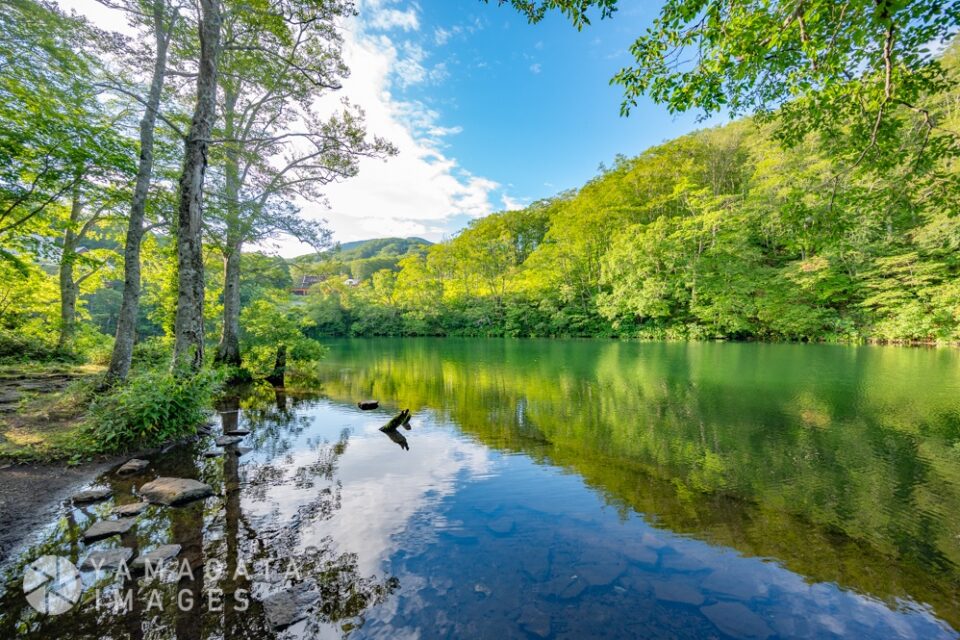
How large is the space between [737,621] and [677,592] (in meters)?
0.43

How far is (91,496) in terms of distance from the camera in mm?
4398

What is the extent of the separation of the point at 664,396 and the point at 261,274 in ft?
48.0

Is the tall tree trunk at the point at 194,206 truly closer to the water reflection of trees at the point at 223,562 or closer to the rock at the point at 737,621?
the water reflection of trees at the point at 223,562

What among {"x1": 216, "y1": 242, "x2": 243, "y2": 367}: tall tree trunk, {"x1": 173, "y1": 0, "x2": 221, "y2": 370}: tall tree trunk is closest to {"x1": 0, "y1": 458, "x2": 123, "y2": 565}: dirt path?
{"x1": 173, "y1": 0, "x2": 221, "y2": 370}: tall tree trunk

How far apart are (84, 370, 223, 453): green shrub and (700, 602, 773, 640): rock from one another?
7816 mm

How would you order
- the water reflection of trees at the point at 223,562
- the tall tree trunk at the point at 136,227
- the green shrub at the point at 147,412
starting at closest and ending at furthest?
the water reflection of trees at the point at 223,562 < the green shrub at the point at 147,412 < the tall tree trunk at the point at 136,227

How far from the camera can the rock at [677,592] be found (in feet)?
10.0

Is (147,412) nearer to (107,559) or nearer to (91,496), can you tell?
(91,496)

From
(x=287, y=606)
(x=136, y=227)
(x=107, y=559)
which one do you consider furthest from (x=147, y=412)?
(x=287, y=606)

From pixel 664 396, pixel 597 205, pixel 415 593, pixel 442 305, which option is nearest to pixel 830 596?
pixel 415 593

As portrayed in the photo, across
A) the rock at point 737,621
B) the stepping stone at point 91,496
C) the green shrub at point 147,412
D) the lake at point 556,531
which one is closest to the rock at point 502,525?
the lake at point 556,531

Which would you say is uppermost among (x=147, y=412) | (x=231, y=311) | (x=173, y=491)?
(x=231, y=311)

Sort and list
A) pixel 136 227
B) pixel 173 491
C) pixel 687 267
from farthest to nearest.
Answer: pixel 687 267
pixel 136 227
pixel 173 491

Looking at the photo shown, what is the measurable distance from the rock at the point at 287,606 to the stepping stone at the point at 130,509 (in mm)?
2427
